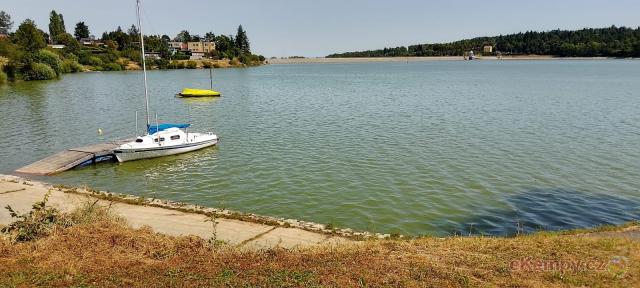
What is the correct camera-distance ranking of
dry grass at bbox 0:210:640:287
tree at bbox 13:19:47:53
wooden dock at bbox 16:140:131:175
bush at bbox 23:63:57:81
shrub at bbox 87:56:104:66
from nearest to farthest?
1. dry grass at bbox 0:210:640:287
2. wooden dock at bbox 16:140:131:175
3. bush at bbox 23:63:57:81
4. tree at bbox 13:19:47:53
5. shrub at bbox 87:56:104:66

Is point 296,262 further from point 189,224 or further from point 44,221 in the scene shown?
point 44,221

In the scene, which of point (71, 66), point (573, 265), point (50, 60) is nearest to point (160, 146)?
point (573, 265)

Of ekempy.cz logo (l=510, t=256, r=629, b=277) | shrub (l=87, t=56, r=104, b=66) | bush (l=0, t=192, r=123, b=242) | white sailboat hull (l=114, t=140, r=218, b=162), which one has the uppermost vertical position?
shrub (l=87, t=56, r=104, b=66)

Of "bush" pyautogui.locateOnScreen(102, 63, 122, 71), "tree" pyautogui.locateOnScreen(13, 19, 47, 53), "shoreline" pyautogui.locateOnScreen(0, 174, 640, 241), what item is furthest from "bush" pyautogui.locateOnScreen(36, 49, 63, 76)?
"shoreline" pyautogui.locateOnScreen(0, 174, 640, 241)

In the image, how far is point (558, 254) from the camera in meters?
12.8

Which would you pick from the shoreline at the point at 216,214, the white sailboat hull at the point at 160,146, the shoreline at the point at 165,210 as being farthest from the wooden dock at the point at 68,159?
the shoreline at the point at 165,210

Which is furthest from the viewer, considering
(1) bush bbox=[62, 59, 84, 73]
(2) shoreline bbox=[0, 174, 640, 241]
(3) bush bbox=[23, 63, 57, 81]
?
(1) bush bbox=[62, 59, 84, 73]

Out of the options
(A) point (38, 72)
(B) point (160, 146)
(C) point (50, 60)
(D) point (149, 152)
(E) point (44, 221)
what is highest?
(C) point (50, 60)

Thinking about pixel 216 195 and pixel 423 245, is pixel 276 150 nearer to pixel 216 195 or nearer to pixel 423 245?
pixel 216 195

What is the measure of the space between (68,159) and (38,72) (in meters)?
103

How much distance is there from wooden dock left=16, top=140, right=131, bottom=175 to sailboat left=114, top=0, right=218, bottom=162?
5.05ft

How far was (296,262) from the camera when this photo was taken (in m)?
12.1

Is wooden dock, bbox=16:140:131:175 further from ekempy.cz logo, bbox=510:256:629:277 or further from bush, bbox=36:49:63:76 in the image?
bush, bbox=36:49:63:76

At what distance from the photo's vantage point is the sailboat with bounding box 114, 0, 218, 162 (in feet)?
108
